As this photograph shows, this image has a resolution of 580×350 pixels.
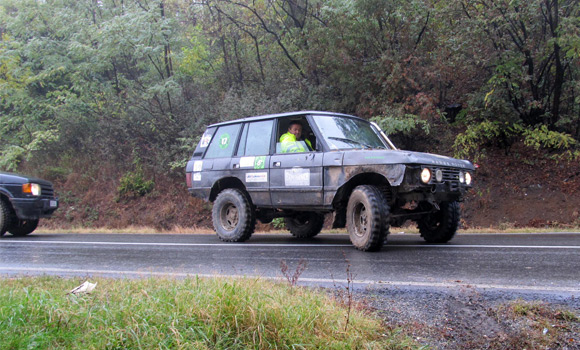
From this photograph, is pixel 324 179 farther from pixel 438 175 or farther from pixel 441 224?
pixel 441 224

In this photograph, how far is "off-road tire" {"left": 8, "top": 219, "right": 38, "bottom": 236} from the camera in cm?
1155

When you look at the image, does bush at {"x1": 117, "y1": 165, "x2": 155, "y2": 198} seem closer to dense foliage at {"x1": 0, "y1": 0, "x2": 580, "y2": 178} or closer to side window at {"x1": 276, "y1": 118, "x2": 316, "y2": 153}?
dense foliage at {"x1": 0, "y1": 0, "x2": 580, "y2": 178}

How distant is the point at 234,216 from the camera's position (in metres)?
8.72

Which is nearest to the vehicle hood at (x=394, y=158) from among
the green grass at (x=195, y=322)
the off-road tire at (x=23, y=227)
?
the green grass at (x=195, y=322)

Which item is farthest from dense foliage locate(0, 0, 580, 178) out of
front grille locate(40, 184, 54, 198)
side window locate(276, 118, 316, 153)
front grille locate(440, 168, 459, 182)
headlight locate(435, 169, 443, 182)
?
headlight locate(435, 169, 443, 182)

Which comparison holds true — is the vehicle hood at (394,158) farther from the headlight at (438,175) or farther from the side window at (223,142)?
the side window at (223,142)

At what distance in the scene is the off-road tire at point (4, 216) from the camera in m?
10.7

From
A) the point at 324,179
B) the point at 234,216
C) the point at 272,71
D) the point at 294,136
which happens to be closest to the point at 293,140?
the point at 294,136

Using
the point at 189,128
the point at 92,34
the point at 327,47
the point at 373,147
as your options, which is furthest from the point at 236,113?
the point at 373,147

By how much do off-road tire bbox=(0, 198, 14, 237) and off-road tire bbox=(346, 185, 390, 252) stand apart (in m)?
8.20

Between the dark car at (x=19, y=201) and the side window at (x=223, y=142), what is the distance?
16.0ft

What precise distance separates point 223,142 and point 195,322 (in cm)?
612

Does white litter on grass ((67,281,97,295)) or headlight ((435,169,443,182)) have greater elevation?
headlight ((435,169,443,182))

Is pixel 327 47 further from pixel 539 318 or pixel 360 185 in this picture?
pixel 539 318
